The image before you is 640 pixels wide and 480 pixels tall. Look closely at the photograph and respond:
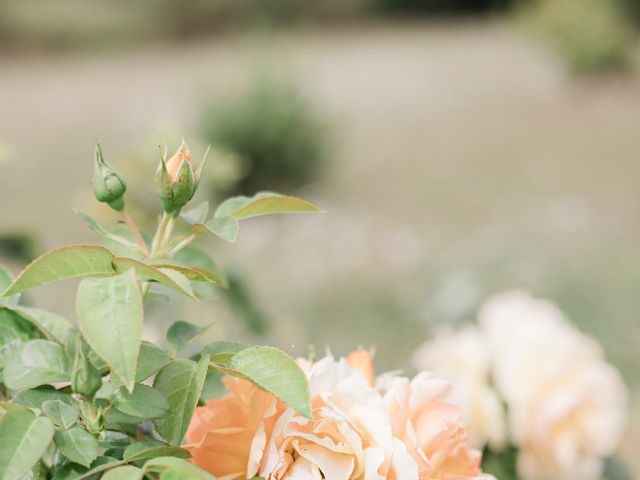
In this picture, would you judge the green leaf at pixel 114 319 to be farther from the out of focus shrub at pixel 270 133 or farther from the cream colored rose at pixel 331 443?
the out of focus shrub at pixel 270 133

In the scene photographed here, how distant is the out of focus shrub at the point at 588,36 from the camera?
6.97 meters

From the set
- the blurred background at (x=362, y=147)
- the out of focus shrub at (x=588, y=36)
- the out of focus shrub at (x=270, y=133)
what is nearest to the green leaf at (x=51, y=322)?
the blurred background at (x=362, y=147)

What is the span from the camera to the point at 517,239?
3.92 meters

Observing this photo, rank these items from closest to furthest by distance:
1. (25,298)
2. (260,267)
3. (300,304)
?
(25,298)
(300,304)
(260,267)

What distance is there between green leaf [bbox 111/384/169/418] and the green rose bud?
101mm

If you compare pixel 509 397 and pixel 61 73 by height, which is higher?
pixel 509 397

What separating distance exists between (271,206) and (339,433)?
126 millimetres

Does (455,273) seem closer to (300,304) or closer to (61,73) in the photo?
(300,304)

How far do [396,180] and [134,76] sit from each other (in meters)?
3.83

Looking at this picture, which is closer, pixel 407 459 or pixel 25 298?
pixel 407 459

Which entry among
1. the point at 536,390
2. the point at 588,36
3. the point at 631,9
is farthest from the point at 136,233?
the point at 631,9

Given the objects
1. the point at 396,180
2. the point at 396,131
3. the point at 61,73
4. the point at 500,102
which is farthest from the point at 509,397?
the point at 61,73

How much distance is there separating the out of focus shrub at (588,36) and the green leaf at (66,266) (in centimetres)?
697

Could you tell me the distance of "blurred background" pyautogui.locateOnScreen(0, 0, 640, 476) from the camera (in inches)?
116
